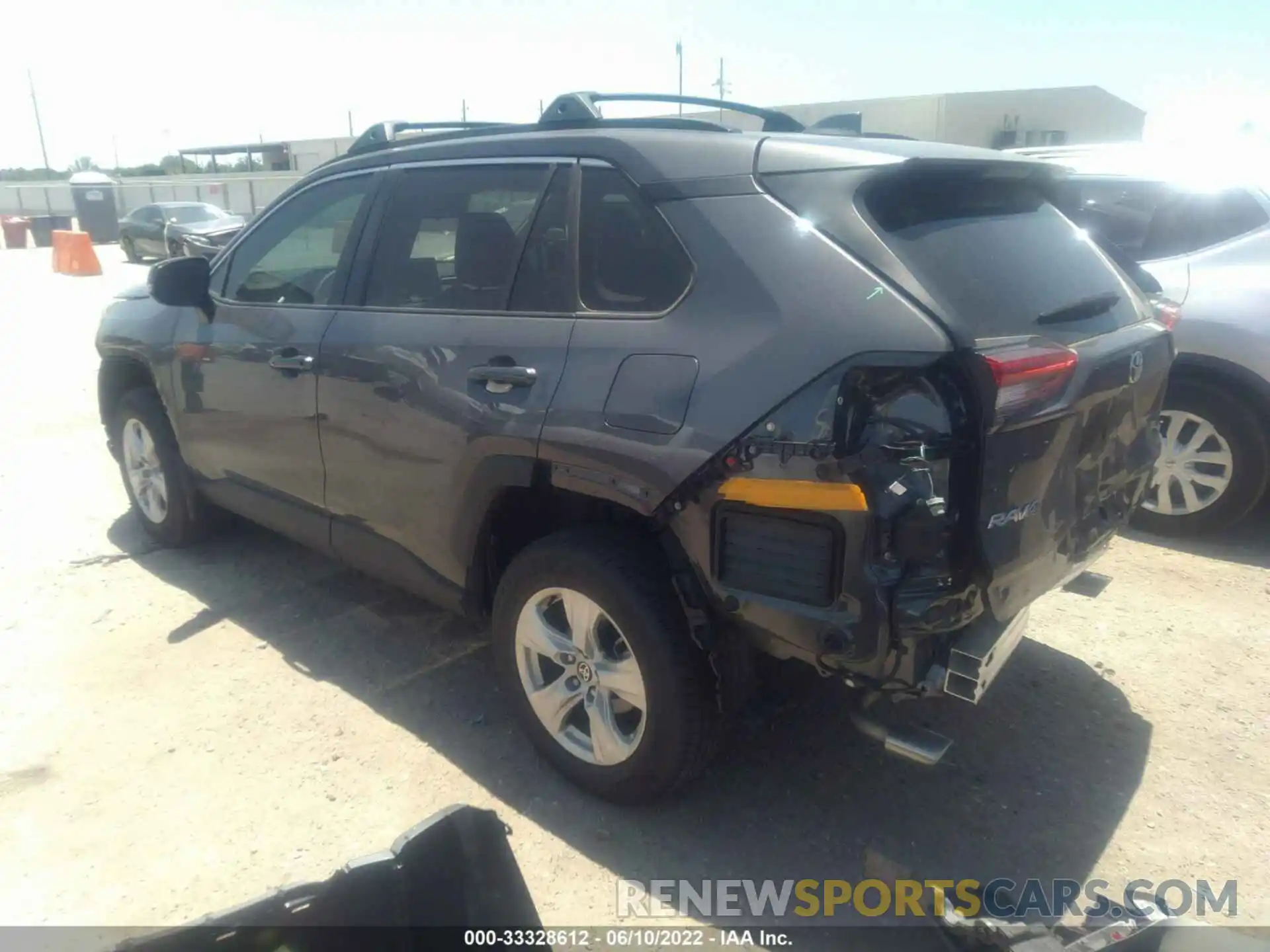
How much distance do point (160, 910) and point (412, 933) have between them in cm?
97

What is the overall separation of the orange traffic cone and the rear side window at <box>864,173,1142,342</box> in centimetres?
2150

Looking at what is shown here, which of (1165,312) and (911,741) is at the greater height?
(1165,312)

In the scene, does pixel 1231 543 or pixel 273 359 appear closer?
pixel 273 359

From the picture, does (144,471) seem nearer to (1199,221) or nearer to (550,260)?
(550,260)

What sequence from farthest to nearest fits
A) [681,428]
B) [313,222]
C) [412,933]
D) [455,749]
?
[313,222] → [455,749] → [681,428] → [412,933]

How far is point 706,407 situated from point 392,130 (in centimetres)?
247

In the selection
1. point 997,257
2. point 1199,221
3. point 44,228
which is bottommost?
point 44,228

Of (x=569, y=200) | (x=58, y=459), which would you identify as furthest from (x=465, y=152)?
(x=58, y=459)

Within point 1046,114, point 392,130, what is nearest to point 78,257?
point 392,130

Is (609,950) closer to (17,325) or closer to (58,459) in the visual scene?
(58,459)

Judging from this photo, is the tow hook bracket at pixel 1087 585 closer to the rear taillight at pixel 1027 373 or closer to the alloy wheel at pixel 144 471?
the rear taillight at pixel 1027 373

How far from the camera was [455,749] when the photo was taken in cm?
326

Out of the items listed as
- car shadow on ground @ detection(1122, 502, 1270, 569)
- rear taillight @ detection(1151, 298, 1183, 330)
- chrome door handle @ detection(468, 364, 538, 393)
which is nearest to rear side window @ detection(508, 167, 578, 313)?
chrome door handle @ detection(468, 364, 538, 393)

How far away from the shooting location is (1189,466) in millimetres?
4863
